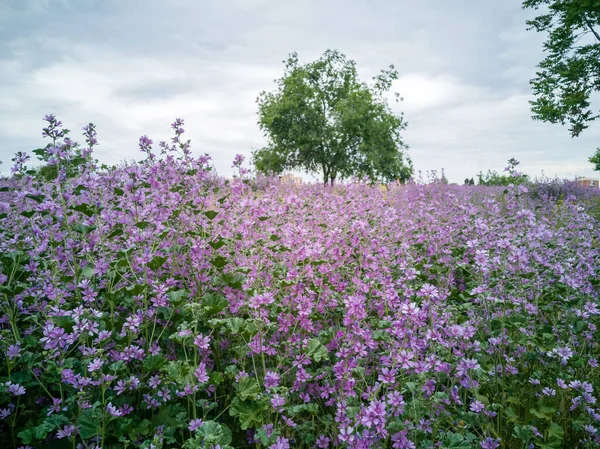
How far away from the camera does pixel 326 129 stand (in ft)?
109

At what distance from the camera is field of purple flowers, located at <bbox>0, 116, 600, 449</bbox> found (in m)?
2.42

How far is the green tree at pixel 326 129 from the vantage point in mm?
32562

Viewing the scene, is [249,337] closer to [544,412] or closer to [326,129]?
[544,412]

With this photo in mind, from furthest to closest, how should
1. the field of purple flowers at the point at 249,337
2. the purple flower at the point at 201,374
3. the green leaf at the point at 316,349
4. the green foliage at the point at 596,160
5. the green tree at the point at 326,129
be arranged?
the green foliage at the point at 596,160, the green tree at the point at 326,129, the green leaf at the point at 316,349, the field of purple flowers at the point at 249,337, the purple flower at the point at 201,374

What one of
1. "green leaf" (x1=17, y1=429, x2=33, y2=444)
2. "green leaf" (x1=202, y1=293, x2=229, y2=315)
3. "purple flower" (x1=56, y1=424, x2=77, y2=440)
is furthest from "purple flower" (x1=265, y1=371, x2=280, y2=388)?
"green leaf" (x1=17, y1=429, x2=33, y2=444)

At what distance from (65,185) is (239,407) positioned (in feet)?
7.19

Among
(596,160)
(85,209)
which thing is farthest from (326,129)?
(596,160)

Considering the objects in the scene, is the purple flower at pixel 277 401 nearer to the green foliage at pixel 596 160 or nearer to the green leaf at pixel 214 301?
the green leaf at pixel 214 301

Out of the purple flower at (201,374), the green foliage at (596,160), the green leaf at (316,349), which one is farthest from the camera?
the green foliage at (596,160)

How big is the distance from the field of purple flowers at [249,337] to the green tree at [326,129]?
28385 mm

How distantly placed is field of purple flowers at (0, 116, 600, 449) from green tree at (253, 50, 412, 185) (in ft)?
93.1

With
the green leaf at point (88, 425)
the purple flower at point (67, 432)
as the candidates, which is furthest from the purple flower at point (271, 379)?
the purple flower at point (67, 432)

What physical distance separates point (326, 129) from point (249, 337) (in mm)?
31239

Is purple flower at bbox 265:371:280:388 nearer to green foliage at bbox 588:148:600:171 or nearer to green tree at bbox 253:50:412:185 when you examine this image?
green tree at bbox 253:50:412:185
